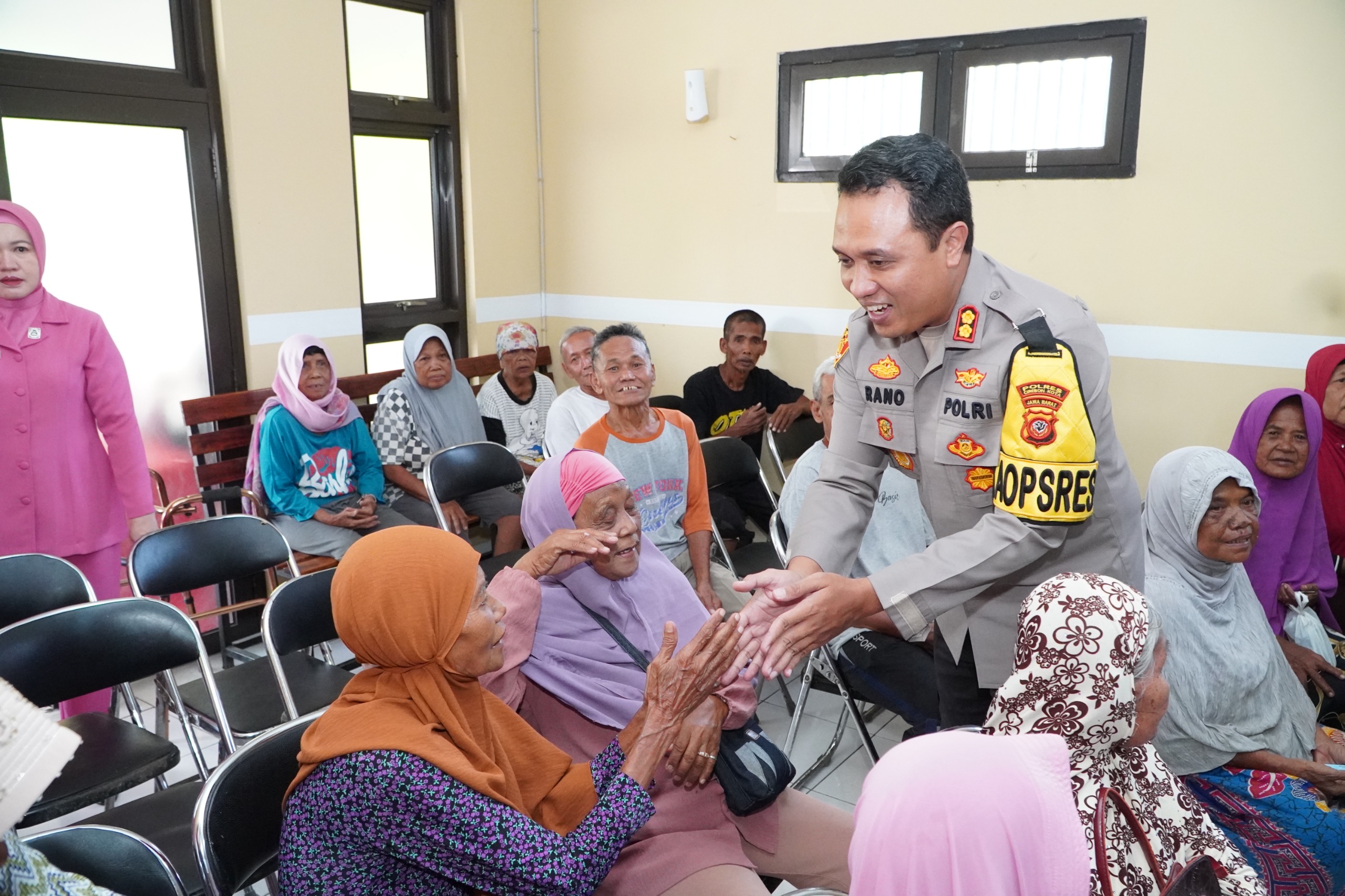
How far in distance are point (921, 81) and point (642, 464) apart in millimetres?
2251

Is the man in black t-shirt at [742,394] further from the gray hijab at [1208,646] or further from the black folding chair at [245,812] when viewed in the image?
the black folding chair at [245,812]

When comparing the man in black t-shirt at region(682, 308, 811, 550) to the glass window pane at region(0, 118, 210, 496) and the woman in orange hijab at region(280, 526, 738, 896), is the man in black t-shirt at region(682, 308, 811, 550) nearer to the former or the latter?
the glass window pane at region(0, 118, 210, 496)

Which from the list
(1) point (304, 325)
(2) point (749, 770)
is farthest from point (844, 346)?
(1) point (304, 325)

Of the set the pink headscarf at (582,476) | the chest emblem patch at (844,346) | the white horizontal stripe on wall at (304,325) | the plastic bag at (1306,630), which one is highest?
the chest emblem patch at (844,346)

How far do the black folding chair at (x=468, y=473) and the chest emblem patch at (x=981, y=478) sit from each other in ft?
7.17

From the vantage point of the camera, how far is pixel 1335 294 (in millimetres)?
3521

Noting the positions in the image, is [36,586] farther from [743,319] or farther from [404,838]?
[743,319]

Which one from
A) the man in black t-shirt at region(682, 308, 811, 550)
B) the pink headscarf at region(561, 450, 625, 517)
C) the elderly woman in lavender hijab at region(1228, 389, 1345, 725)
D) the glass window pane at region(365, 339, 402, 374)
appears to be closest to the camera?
the pink headscarf at region(561, 450, 625, 517)

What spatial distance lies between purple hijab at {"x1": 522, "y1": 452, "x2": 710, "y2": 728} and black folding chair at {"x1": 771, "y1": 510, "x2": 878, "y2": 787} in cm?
40

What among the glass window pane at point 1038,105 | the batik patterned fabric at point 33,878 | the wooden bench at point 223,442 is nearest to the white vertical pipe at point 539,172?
the wooden bench at point 223,442

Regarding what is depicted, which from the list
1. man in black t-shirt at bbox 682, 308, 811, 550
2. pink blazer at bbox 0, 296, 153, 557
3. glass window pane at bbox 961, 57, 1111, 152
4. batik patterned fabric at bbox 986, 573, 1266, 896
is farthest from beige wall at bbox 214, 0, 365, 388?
batik patterned fabric at bbox 986, 573, 1266, 896

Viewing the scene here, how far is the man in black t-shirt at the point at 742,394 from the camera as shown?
4.66 m

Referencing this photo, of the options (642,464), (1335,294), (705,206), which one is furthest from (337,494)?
(1335,294)

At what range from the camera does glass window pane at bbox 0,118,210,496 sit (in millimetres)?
3562
